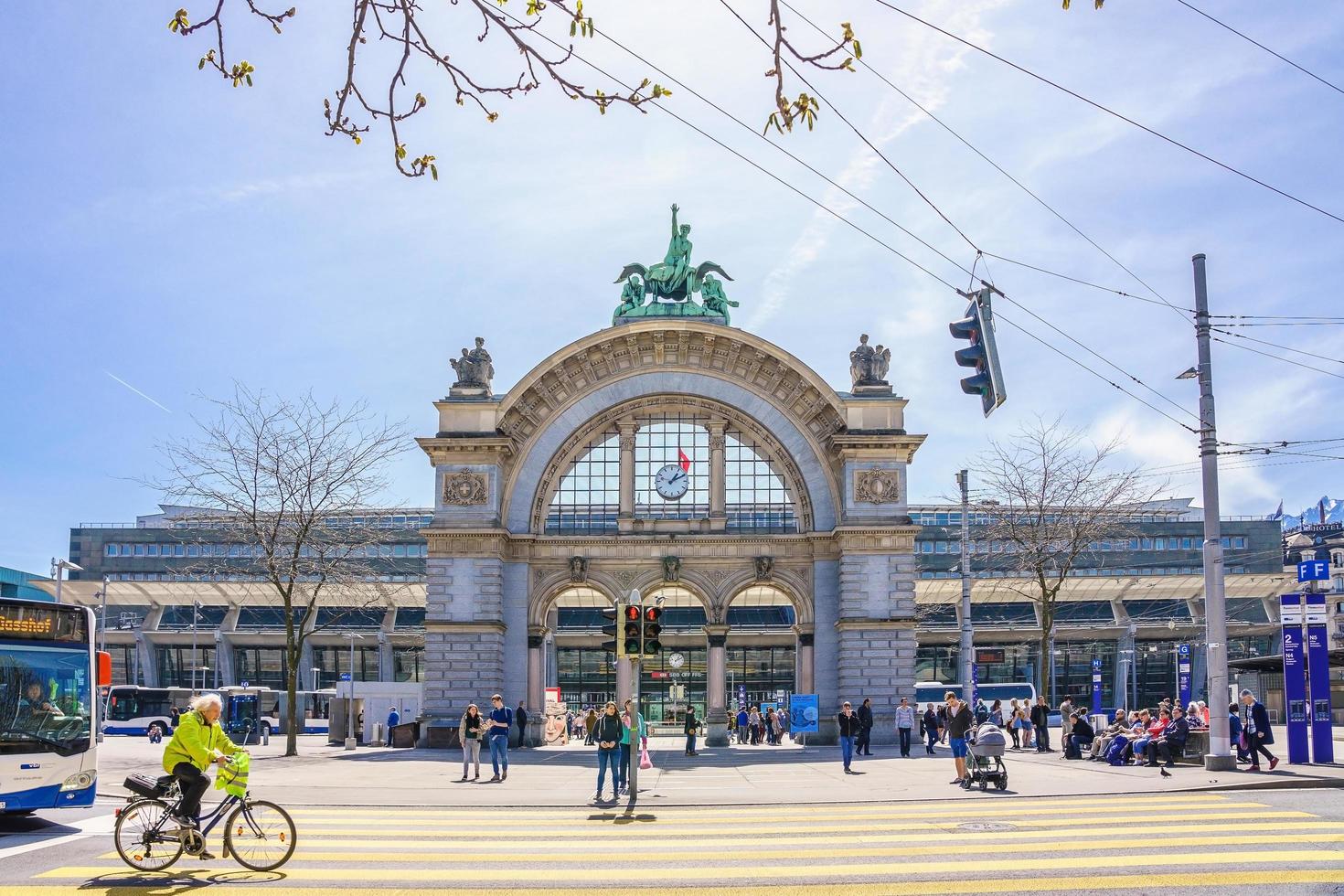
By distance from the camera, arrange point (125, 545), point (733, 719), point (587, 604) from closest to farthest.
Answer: point (733, 719) < point (587, 604) < point (125, 545)

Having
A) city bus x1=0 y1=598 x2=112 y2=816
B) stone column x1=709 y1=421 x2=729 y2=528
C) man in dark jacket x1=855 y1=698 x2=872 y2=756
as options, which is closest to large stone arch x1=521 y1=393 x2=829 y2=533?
stone column x1=709 y1=421 x2=729 y2=528

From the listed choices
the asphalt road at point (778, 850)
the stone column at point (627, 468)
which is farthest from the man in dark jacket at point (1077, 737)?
the stone column at point (627, 468)

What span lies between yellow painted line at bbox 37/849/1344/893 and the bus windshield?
372 cm

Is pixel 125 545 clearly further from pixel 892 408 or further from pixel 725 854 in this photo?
pixel 725 854

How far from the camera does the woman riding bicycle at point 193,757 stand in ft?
47.7

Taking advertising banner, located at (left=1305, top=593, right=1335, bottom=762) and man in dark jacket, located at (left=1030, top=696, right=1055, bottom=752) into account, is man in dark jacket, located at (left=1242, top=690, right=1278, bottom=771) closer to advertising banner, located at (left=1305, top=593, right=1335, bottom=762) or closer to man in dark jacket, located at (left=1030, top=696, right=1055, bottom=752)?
advertising banner, located at (left=1305, top=593, right=1335, bottom=762)

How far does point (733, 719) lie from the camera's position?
184 feet

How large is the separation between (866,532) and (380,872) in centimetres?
3193

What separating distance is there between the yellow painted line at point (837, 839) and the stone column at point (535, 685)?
28.5 m

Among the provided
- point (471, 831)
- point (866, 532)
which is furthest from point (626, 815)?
point (866, 532)

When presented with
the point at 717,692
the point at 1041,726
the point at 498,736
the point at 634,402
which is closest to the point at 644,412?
the point at 634,402

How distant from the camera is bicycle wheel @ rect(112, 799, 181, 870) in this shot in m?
14.5

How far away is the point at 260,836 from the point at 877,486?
110ft

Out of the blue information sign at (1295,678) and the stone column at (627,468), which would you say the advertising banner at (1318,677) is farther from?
the stone column at (627,468)
